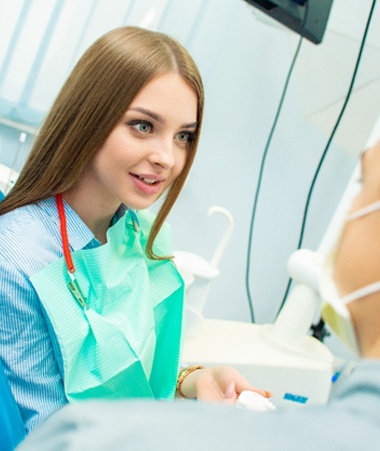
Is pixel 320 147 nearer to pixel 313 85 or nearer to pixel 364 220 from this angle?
pixel 313 85

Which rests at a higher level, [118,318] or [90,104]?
[90,104]

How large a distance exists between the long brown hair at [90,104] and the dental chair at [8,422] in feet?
1.15

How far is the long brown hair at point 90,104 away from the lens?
2.67ft

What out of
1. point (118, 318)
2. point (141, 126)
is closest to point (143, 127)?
point (141, 126)

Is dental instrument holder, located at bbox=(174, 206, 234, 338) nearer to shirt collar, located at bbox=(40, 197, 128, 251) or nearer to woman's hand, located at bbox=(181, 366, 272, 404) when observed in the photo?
woman's hand, located at bbox=(181, 366, 272, 404)

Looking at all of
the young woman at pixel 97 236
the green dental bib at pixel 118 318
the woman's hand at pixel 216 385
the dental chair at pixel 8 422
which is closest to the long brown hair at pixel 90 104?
the young woman at pixel 97 236

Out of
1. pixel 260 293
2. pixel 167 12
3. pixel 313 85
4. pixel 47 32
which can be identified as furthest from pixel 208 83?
pixel 260 293

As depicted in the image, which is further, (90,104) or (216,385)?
(216,385)

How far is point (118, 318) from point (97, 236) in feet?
0.67

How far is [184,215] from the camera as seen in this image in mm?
1568

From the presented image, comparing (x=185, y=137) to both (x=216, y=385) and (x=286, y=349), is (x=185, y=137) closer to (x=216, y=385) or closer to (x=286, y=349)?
(x=216, y=385)

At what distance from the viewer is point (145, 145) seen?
0.84m

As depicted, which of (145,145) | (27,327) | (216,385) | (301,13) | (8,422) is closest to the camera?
(8,422)

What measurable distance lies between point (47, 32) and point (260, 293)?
1074 millimetres
